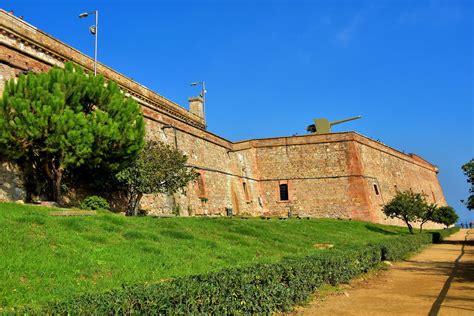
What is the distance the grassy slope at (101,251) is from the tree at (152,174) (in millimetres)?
3440

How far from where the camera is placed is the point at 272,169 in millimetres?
34594

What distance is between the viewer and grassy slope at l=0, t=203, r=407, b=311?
673 centimetres

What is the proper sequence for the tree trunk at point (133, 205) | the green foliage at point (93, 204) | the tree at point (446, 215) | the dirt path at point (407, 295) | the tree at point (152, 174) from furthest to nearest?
the tree at point (446, 215) → the tree trunk at point (133, 205) → the tree at point (152, 174) → the green foliage at point (93, 204) → the dirt path at point (407, 295)

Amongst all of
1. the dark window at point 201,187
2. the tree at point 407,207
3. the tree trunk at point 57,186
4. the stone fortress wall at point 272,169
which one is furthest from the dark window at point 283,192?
the tree trunk at point 57,186

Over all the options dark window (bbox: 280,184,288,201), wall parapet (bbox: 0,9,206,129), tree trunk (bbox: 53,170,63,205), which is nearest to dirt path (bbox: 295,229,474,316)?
tree trunk (bbox: 53,170,63,205)

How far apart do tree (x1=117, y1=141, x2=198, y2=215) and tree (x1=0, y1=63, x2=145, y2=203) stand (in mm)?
840

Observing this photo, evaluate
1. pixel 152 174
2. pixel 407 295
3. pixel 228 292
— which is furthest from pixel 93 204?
pixel 407 295

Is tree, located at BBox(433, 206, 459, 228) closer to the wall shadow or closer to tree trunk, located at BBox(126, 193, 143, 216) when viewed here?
the wall shadow

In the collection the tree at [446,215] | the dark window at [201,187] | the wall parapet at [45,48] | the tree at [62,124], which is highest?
the wall parapet at [45,48]

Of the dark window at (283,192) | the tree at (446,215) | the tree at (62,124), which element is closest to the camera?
the tree at (62,124)

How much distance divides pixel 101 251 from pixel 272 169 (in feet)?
86.8

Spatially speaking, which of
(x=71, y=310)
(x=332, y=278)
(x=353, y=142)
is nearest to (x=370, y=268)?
(x=332, y=278)

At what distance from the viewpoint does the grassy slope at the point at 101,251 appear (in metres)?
6.73

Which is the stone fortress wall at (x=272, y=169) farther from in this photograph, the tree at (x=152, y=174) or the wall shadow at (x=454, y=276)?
the wall shadow at (x=454, y=276)
